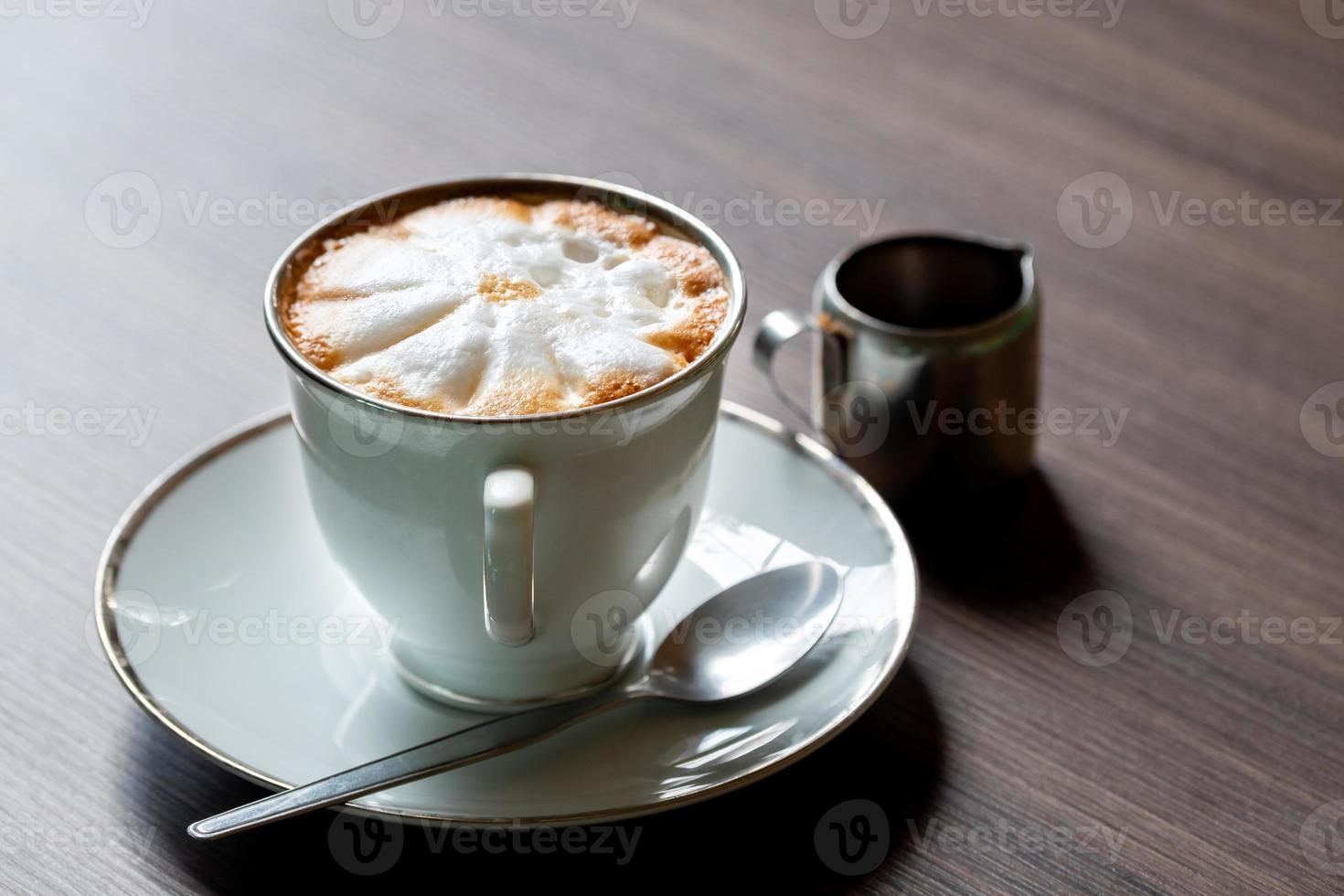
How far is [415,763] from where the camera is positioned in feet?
2.11

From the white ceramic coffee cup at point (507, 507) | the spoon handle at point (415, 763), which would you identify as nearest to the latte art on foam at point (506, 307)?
the white ceramic coffee cup at point (507, 507)

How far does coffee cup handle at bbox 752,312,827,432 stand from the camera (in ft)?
3.04

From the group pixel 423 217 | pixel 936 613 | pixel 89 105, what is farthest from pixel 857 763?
pixel 89 105

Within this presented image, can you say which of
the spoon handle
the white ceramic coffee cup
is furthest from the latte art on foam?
the spoon handle

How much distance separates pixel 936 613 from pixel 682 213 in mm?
286

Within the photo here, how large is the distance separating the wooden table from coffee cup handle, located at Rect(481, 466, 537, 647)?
0.38ft

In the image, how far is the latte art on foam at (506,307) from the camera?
0.65 meters

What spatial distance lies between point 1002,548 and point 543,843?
38cm

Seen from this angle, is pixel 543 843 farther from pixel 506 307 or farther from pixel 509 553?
pixel 506 307

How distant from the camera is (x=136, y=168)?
120 cm

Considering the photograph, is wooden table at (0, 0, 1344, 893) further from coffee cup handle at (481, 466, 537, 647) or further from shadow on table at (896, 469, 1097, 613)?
coffee cup handle at (481, 466, 537, 647)

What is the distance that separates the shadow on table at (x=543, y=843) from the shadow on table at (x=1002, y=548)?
0.57 ft

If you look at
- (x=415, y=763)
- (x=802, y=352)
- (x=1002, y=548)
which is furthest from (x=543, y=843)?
(x=802, y=352)

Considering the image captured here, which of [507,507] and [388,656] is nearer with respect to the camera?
[507,507]
